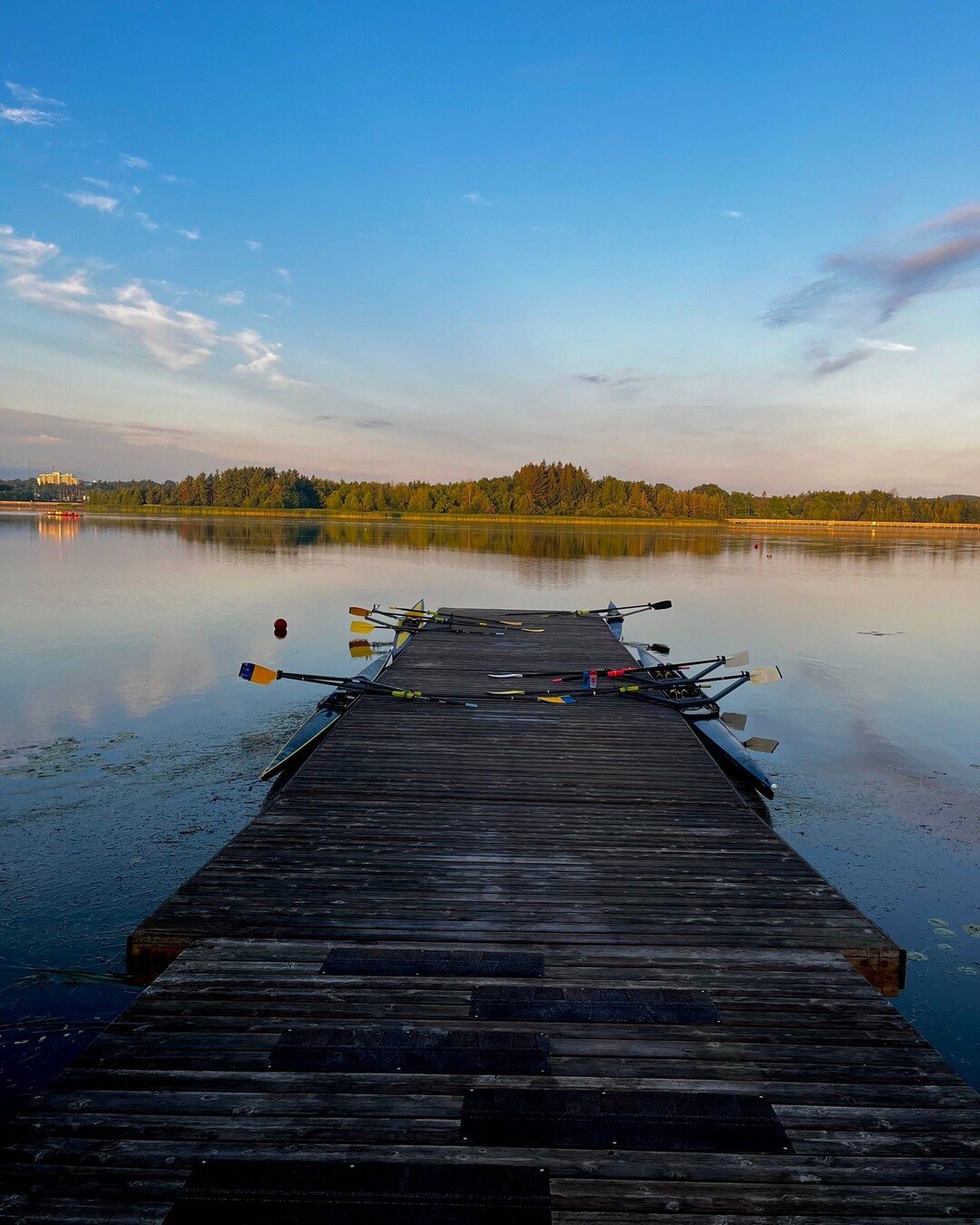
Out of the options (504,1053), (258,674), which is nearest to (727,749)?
(258,674)

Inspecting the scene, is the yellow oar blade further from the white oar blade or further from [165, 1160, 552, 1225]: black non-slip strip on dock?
[165, 1160, 552, 1225]: black non-slip strip on dock

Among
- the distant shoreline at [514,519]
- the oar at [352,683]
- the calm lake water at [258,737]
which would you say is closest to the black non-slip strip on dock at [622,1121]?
the calm lake water at [258,737]

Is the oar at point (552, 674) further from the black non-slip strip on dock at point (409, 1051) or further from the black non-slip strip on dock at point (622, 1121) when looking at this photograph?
the black non-slip strip on dock at point (622, 1121)

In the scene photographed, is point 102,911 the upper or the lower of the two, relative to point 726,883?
lower

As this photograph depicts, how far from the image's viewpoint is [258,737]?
12375 millimetres

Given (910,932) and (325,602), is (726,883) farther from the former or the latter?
(325,602)

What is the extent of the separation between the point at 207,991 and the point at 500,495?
147 meters

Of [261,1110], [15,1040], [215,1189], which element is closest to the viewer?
[215,1189]

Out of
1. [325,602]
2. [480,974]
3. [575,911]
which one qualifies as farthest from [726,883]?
[325,602]

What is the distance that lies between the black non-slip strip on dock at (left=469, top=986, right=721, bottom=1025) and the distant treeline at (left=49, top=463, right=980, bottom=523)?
140 metres

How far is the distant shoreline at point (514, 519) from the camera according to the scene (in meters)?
131

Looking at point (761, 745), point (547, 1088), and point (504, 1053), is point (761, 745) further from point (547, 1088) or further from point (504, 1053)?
point (547, 1088)

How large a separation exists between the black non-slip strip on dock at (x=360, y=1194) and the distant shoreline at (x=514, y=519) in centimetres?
12075

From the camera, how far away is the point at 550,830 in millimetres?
6852
